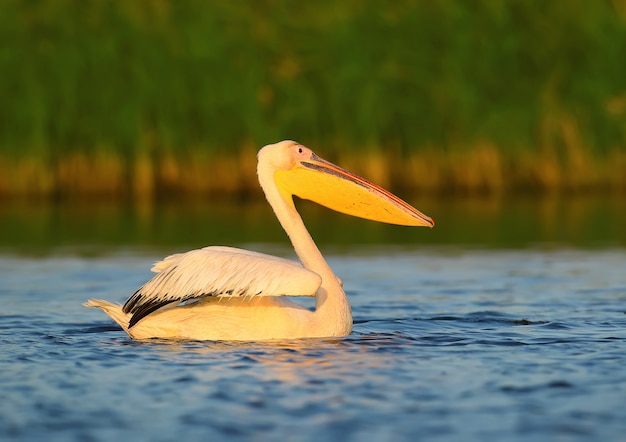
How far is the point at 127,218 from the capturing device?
59.2 ft

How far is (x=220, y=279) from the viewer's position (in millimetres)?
6652

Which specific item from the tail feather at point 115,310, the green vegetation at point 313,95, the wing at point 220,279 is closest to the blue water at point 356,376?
the tail feather at point 115,310

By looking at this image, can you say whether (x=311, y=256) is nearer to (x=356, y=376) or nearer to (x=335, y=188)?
(x=335, y=188)

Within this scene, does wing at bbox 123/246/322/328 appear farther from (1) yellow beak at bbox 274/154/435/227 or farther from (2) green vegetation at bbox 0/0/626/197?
(2) green vegetation at bbox 0/0/626/197

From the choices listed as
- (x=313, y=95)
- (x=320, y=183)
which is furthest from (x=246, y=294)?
(x=313, y=95)

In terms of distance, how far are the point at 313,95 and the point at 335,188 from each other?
546 inches

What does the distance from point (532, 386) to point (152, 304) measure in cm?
229

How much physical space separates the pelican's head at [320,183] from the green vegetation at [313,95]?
1324 cm

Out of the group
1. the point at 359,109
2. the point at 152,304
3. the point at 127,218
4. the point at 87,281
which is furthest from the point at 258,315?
the point at 359,109

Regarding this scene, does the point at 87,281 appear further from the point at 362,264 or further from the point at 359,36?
the point at 359,36

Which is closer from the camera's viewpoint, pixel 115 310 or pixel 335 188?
pixel 115 310

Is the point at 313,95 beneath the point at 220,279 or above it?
above

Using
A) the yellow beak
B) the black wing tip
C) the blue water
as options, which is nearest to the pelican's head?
the yellow beak

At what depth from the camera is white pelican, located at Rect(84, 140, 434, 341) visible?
662 cm
